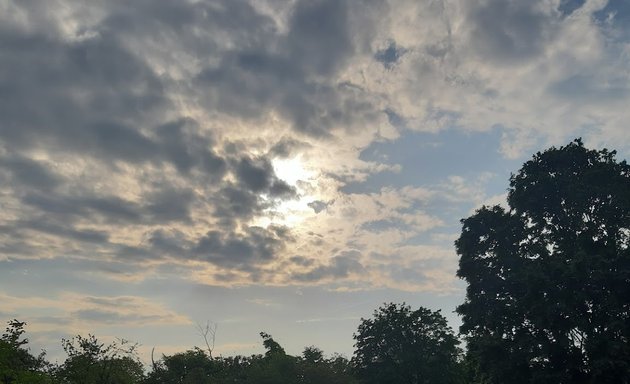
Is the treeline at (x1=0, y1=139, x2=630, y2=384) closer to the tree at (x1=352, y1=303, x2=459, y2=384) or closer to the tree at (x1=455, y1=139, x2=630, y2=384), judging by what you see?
the tree at (x1=455, y1=139, x2=630, y2=384)

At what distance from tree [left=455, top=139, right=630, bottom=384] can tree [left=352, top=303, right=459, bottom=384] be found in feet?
59.4

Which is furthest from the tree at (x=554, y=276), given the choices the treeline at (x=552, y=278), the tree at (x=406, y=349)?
the tree at (x=406, y=349)

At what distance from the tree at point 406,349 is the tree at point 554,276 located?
59.4 feet

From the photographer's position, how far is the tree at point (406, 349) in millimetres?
52500

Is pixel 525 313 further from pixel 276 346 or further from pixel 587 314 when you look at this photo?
pixel 276 346

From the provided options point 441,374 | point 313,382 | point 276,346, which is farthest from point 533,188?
point 276,346

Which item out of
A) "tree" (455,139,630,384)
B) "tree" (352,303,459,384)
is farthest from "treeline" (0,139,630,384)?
"tree" (352,303,459,384)

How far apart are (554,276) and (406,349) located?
2879cm

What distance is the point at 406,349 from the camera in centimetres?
5409

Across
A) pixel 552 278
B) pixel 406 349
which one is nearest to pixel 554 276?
pixel 552 278

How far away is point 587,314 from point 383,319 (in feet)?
99.8

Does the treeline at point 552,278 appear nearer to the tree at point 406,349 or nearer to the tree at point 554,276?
the tree at point 554,276

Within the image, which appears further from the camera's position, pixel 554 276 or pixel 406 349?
pixel 406 349

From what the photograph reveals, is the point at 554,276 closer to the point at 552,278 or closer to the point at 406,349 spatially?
the point at 552,278
